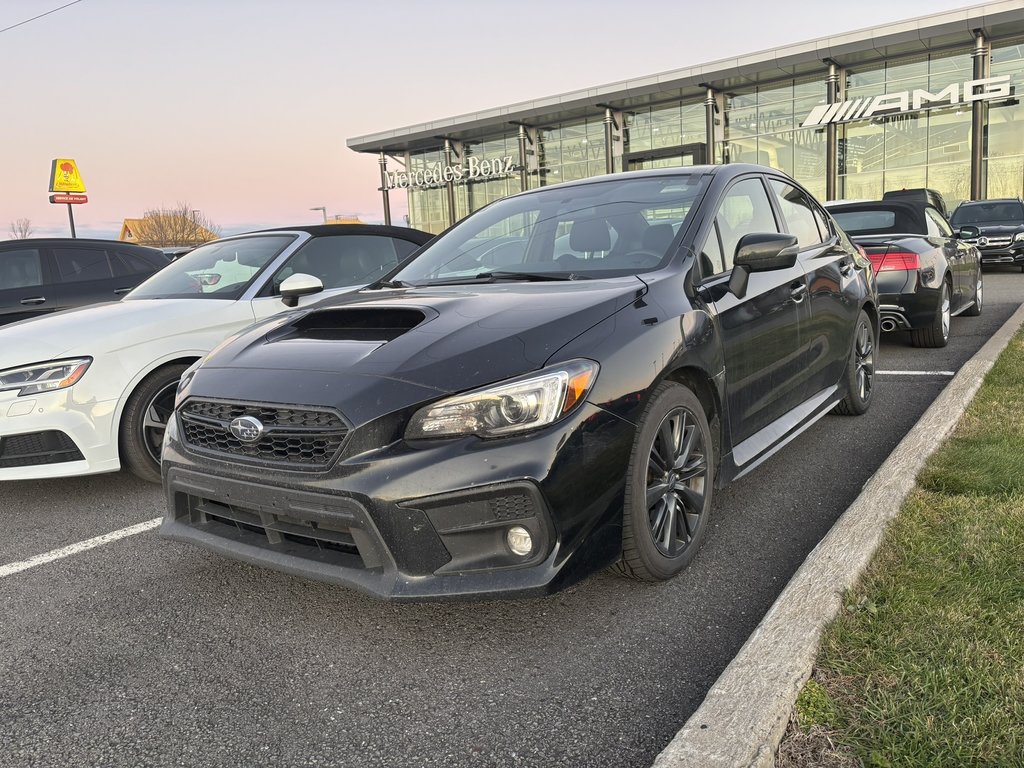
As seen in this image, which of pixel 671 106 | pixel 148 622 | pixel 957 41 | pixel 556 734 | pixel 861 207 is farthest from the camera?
pixel 671 106

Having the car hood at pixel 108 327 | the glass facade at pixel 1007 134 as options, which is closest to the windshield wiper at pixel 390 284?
the car hood at pixel 108 327

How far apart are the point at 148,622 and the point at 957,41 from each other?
31.1 meters

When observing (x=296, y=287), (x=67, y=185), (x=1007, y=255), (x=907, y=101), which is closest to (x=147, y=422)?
(x=296, y=287)

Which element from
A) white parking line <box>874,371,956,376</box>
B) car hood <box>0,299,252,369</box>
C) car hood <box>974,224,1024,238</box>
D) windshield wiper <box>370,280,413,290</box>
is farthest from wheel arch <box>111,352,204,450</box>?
car hood <box>974,224,1024,238</box>

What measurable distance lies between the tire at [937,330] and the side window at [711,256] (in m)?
4.62

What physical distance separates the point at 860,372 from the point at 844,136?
1084 inches

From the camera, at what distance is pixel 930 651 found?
2.18 meters

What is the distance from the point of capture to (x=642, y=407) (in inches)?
105

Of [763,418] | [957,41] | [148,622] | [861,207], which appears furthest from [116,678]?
[957,41]

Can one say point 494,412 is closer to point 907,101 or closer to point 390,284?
point 390,284

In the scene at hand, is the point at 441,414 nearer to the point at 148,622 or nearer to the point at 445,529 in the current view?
the point at 445,529

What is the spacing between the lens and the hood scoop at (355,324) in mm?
2871

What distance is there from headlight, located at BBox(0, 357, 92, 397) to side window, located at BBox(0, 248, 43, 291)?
14.8 feet

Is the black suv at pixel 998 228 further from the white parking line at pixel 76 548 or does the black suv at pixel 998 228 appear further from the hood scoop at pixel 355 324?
the white parking line at pixel 76 548
